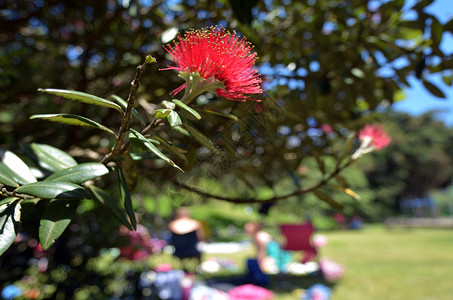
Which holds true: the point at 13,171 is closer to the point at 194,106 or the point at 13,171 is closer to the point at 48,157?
the point at 48,157

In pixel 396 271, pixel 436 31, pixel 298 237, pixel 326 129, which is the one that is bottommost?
pixel 396 271

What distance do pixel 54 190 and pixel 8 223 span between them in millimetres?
75

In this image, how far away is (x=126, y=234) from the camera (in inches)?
99.5

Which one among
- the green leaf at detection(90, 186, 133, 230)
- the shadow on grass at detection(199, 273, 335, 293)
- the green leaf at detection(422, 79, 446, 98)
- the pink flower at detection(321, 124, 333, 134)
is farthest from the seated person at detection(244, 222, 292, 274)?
the green leaf at detection(90, 186, 133, 230)

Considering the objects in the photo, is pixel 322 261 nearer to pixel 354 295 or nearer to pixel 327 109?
pixel 354 295

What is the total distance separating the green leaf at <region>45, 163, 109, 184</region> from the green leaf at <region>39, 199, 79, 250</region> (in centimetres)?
4

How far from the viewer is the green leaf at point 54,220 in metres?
0.49

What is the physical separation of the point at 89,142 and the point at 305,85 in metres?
1.01

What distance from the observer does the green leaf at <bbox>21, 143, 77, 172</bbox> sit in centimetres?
65

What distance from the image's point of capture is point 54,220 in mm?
520

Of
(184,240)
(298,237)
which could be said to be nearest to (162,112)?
(184,240)

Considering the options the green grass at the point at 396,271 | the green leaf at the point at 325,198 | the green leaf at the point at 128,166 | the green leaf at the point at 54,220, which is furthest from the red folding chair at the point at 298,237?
the green leaf at the point at 54,220

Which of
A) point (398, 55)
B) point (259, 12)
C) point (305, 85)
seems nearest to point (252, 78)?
point (305, 85)

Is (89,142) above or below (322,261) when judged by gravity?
above
